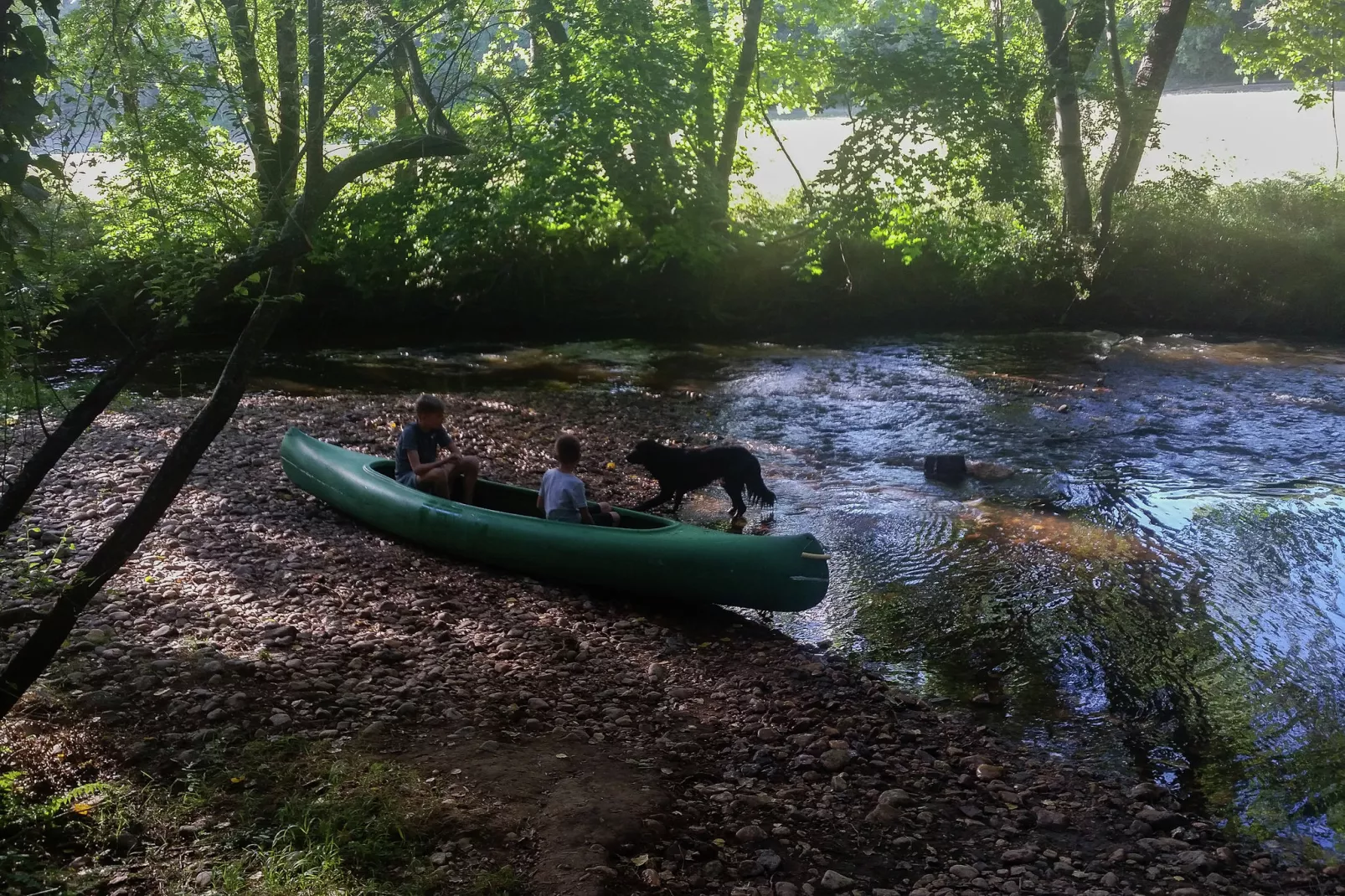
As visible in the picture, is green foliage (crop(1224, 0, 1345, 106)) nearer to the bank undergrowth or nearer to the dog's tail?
the bank undergrowth

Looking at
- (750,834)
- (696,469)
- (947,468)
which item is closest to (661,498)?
(696,469)

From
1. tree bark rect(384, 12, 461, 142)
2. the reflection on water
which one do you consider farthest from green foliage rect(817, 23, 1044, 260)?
tree bark rect(384, 12, 461, 142)

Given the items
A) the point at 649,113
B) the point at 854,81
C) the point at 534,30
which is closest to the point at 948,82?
the point at 854,81

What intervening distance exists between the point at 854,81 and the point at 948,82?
57.2 inches

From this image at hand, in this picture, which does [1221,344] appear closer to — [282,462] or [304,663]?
[282,462]

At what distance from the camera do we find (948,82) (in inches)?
647

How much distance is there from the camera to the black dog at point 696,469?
30.1ft

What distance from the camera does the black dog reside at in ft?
30.1

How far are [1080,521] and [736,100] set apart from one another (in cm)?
1137

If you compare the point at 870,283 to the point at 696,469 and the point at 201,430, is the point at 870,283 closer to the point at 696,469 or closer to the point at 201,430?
the point at 696,469

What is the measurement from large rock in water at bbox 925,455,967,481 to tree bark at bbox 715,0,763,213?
25.1 feet

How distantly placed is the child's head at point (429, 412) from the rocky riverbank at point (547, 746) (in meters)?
1.05

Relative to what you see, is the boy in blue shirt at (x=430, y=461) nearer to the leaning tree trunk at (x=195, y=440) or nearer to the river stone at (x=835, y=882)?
the leaning tree trunk at (x=195, y=440)

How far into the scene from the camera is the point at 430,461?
28.5 ft
